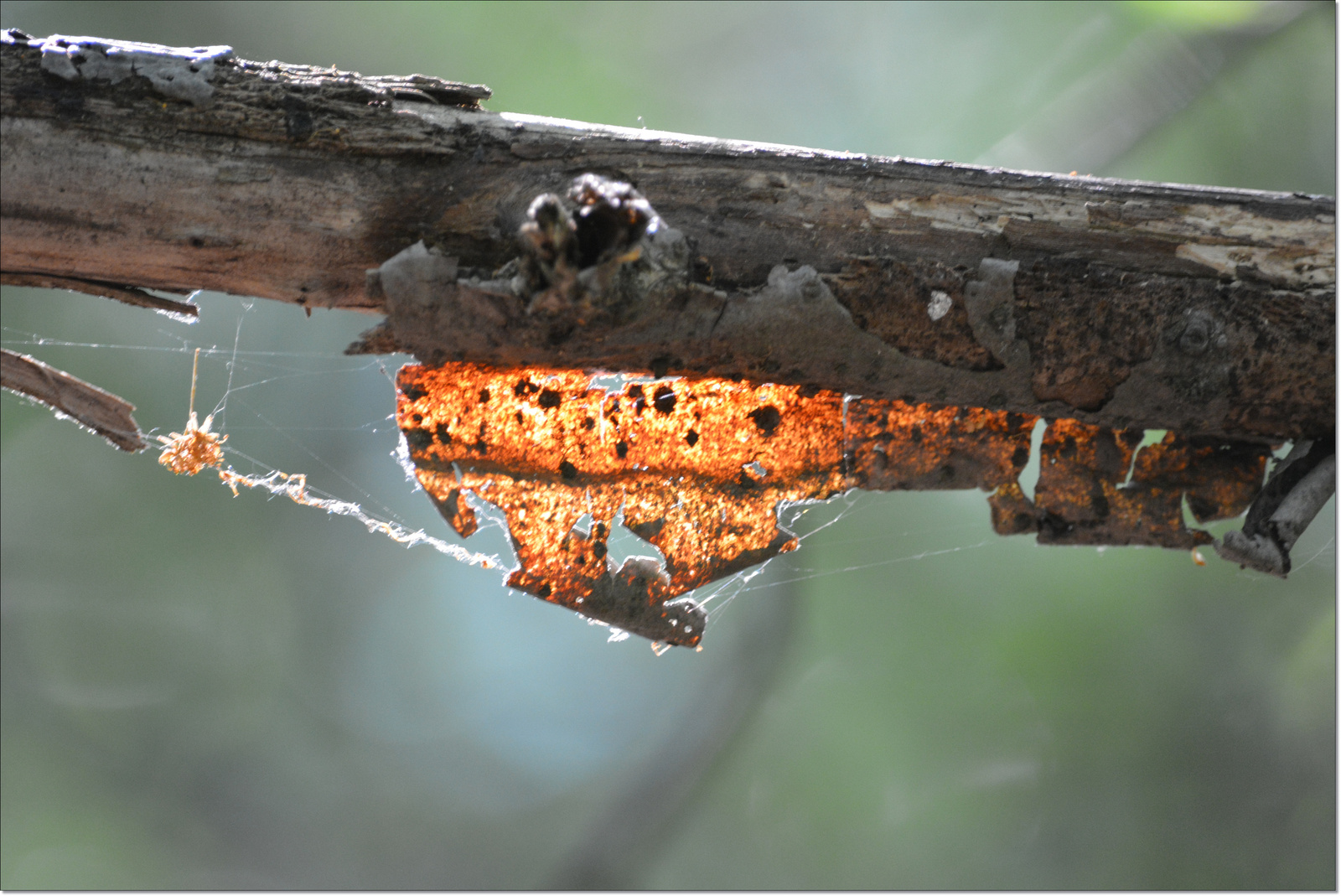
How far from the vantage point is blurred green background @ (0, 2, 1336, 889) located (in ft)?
6.37

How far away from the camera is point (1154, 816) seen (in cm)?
189

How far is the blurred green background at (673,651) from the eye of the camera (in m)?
1.94

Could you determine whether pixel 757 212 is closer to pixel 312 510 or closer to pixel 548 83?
pixel 548 83

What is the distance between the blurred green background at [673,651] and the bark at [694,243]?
1.23 metres

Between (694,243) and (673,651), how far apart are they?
1705mm

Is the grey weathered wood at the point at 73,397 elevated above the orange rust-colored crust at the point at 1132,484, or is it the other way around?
the grey weathered wood at the point at 73,397

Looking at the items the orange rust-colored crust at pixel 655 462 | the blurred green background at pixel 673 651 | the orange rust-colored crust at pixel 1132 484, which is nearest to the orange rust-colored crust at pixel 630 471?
the orange rust-colored crust at pixel 655 462

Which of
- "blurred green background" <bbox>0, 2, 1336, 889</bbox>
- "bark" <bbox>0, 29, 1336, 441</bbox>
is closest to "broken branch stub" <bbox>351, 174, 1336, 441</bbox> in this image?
"bark" <bbox>0, 29, 1336, 441</bbox>

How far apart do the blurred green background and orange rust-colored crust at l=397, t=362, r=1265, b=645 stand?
1.14 metres

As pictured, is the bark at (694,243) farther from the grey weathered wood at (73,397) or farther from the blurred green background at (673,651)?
the blurred green background at (673,651)

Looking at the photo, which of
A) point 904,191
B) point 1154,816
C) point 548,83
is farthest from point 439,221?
point 1154,816

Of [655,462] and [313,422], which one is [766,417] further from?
[313,422]

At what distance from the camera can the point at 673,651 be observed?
2.22 meters

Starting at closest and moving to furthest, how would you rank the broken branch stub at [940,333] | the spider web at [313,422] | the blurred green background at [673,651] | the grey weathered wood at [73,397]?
the broken branch stub at [940,333] → the grey weathered wood at [73,397] → the blurred green background at [673,651] → the spider web at [313,422]
